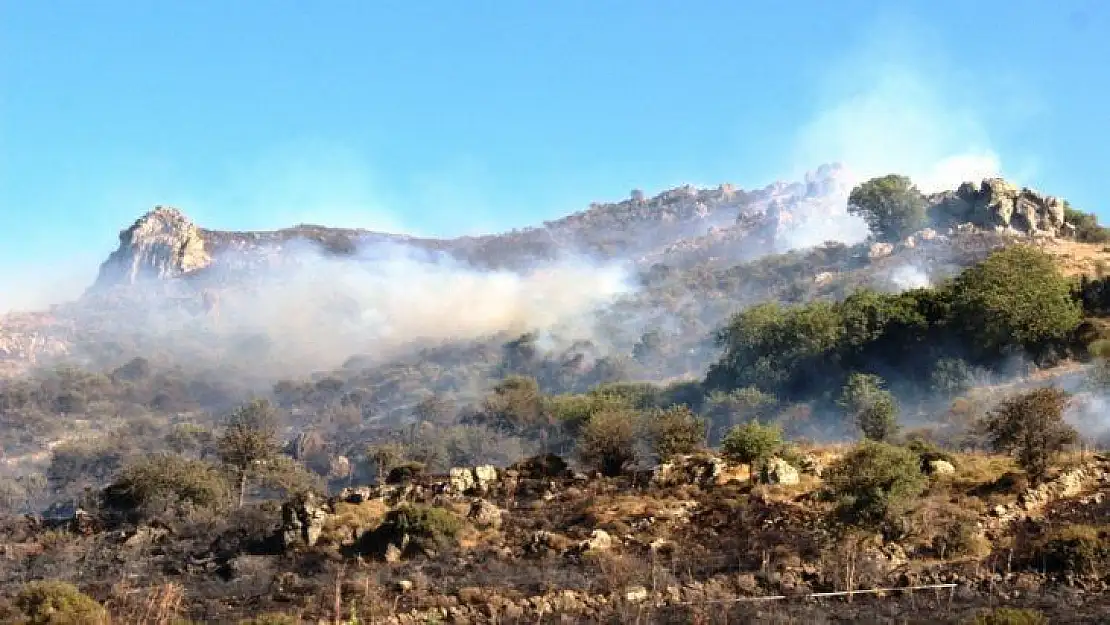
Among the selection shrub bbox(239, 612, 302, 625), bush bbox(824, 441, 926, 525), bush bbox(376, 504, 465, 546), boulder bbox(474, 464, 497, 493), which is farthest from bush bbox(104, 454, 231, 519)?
bush bbox(824, 441, 926, 525)

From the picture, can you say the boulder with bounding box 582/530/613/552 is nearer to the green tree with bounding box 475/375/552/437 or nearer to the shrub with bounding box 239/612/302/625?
the shrub with bounding box 239/612/302/625

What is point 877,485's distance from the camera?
28844 mm

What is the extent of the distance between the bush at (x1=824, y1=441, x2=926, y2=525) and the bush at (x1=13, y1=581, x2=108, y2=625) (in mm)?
19707

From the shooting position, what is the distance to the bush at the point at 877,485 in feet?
93.1

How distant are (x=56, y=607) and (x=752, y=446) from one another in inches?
930

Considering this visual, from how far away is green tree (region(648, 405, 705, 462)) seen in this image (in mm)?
43156

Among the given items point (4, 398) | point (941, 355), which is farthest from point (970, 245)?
point (4, 398)

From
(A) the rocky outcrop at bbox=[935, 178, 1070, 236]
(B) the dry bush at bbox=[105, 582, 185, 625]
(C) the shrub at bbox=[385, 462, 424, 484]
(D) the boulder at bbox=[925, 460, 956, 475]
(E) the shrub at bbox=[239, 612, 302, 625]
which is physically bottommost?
(B) the dry bush at bbox=[105, 582, 185, 625]

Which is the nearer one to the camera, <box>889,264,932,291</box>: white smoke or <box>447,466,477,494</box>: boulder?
<box>447,466,477,494</box>: boulder

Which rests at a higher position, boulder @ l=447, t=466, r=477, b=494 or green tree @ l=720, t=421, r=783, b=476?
green tree @ l=720, t=421, r=783, b=476

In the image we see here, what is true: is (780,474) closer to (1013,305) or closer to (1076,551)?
(1076,551)

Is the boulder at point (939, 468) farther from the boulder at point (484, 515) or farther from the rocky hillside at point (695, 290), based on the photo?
the rocky hillside at point (695, 290)

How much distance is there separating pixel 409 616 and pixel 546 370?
91.5 meters

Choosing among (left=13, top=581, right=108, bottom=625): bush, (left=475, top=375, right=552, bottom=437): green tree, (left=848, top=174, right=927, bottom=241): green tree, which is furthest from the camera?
(left=848, top=174, right=927, bottom=241): green tree
